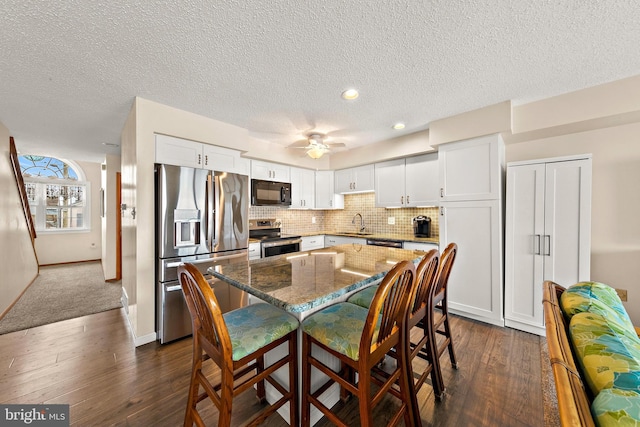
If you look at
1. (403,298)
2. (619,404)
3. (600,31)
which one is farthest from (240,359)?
(600,31)

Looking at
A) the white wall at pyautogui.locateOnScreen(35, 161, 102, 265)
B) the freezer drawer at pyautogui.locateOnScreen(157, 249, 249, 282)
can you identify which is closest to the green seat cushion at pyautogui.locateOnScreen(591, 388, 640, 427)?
the freezer drawer at pyautogui.locateOnScreen(157, 249, 249, 282)

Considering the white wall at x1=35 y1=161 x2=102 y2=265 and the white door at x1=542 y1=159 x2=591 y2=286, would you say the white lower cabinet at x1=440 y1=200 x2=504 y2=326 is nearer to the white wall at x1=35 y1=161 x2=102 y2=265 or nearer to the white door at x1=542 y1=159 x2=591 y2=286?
the white door at x1=542 y1=159 x2=591 y2=286

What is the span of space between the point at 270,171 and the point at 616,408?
4.00 metres

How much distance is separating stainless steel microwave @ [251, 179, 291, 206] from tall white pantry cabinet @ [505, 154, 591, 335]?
10.2 feet

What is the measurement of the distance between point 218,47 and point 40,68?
4.93ft

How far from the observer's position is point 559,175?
7.72 ft

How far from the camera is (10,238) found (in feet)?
10.9

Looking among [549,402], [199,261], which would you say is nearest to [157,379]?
[199,261]

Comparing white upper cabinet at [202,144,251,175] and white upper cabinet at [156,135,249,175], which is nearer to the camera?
white upper cabinet at [156,135,249,175]

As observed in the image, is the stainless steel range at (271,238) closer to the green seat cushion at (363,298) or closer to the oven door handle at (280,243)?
the oven door handle at (280,243)

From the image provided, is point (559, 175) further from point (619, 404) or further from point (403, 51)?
point (619, 404)

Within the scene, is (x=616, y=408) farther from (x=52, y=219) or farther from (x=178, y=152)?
(x=52, y=219)

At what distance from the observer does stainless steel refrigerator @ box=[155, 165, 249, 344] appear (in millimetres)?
2414

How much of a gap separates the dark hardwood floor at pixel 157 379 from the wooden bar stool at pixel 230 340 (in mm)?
402
